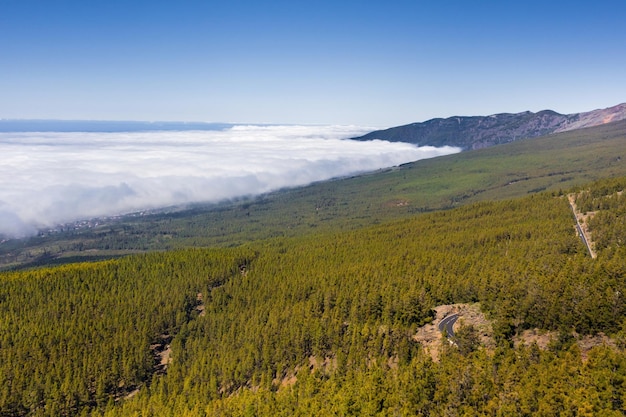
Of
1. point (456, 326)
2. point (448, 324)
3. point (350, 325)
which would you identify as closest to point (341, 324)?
point (350, 325)

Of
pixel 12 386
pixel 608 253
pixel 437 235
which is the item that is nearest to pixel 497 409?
pixel 608 253

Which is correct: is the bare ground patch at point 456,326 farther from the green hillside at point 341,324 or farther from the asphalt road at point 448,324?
the green hillside at point 341,324

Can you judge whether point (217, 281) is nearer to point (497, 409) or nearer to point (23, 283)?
point (23, 283)

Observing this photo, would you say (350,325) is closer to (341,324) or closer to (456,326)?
(341,324)

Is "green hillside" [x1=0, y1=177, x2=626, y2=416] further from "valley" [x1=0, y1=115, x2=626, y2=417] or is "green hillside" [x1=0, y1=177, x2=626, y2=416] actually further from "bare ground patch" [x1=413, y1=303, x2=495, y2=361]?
"bare ground patch" [x1=413, y1=303, x2=495, y2=361]

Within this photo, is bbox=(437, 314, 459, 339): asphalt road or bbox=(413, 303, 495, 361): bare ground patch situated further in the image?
bbox=(437, 314, 459, 339): asphalt road

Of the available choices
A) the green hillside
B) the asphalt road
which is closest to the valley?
the green hillside

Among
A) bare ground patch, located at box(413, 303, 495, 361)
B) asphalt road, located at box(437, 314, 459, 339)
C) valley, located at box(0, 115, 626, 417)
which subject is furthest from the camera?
asphalt road, located at box(437, 314, 459, 339)
